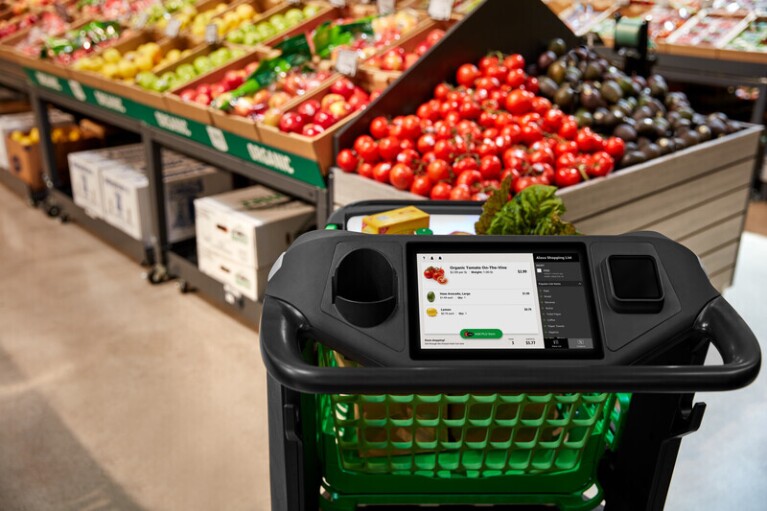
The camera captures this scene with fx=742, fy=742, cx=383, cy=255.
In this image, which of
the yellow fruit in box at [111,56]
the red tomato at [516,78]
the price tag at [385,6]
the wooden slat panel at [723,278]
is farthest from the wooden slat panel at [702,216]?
the yellow fruit in box at [111,56]

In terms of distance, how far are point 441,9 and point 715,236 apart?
1767 millimetres

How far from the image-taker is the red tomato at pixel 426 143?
9.40 ft

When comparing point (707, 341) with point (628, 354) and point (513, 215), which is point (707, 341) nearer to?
point (628, 354)

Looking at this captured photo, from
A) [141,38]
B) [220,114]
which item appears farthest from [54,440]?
[141,38]

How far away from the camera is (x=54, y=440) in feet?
8.89

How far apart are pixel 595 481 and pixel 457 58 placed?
2.33 metres

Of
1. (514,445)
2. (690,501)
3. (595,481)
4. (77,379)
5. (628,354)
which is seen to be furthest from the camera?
(77,379)

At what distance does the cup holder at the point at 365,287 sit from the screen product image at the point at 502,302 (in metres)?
0.04

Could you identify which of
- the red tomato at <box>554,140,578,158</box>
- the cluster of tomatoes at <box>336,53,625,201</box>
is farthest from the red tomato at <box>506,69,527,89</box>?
the red tomato at <box>554,140,578,158</box>

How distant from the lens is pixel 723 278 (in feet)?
12.8

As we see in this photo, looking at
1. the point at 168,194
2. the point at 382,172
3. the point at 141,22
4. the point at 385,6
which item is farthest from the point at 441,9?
the point at 141,22

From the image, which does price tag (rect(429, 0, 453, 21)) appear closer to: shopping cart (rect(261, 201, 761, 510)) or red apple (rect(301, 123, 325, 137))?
red apple (rect(301, 123, 325, 137))

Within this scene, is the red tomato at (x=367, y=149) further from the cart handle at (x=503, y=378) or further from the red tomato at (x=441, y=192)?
the cart handle at (x=503, y=378)

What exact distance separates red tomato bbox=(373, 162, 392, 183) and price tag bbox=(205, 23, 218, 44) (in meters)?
1.96
